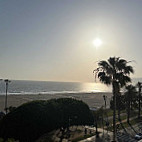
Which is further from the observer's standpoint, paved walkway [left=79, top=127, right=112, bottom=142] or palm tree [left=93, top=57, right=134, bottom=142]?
paved walkway [left=79, top=127, right=112, bottom=142]

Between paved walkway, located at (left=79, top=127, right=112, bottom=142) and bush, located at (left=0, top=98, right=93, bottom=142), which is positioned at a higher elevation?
bush, located at (left=0, top=98, right=93, bottom=142)

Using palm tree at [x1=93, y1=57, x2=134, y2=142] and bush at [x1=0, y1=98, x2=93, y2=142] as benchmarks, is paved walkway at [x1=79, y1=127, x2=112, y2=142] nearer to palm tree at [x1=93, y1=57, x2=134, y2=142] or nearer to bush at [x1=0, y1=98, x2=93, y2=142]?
bush at [x1=0, y1=98, x2=93, y2=142]

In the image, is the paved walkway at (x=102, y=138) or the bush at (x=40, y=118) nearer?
the bush at (x=40, y=118)

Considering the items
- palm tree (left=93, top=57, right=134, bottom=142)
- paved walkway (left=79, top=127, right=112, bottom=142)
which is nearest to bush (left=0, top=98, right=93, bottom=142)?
paved walkway (left=79, top=127, right=112, bottom=142)

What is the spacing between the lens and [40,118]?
97.7ft

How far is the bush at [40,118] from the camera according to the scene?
1085 inches

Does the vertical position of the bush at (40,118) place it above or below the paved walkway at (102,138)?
above

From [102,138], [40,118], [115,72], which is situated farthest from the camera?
[102,138]

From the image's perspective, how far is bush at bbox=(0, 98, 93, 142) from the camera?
27.6 metres

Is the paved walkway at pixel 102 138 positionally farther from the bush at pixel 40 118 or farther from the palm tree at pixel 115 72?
the palm tree at pixel 115 72

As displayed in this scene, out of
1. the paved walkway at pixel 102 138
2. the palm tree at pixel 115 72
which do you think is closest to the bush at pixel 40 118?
the paved walkway at pixel 102 138

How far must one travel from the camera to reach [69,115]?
1339 inches

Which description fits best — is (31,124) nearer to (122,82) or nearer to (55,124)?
(55,124)

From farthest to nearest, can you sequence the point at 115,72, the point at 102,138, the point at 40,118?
1. the point at 102,138
2. the point at 40,118
3. the point at 115,72
